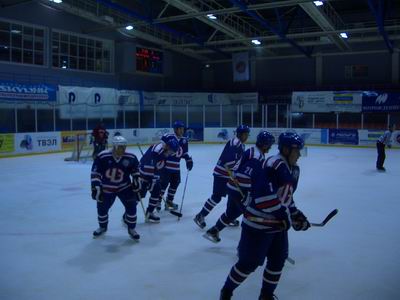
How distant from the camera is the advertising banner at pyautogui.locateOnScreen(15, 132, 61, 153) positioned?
16.5 m

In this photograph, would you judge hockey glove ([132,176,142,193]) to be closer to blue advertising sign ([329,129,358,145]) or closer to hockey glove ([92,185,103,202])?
hockey glove ([92,185,103,202])

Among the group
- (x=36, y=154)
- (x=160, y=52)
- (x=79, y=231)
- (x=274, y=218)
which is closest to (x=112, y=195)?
(x=79, y=231)

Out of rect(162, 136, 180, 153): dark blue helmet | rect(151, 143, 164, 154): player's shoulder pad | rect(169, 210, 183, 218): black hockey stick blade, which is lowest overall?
rect(169, 210, 183, 218): black hockey stick blade

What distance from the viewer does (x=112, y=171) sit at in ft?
17.9

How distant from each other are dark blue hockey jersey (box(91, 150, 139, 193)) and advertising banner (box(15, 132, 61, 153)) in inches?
481

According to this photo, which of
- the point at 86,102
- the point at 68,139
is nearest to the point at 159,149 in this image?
the point at 68,139

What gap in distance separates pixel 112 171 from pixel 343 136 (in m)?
18.5

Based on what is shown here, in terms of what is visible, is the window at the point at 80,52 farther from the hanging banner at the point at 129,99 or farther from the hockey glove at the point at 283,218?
the hockey glove at the point at 283,218

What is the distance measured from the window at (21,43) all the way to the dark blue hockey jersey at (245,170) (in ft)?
58.0

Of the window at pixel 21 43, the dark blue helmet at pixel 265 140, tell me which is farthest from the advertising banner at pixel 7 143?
the dark blue helmet at pixel 265 140

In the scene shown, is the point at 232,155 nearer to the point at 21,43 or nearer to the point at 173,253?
the point at 173,253

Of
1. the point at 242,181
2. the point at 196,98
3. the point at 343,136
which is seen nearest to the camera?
the point at 242,181

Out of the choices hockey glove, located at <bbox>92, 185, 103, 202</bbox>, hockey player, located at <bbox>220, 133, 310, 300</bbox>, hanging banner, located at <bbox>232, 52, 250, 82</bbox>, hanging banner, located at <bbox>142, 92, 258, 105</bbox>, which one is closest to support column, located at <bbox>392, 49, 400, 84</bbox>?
hanging banner, located at <bbox>142, 92, 258, 105</bbox>

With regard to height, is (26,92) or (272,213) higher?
(26,92)
